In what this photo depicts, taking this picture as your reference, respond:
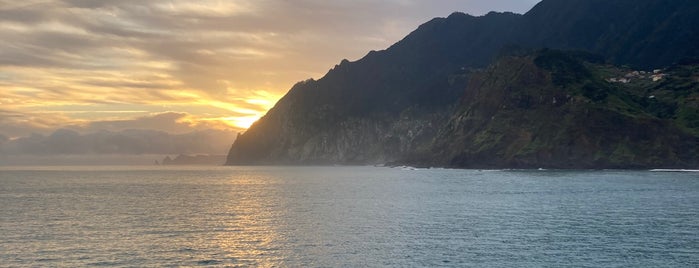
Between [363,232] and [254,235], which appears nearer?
[254,235]

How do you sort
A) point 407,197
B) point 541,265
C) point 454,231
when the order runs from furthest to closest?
point 407,197, point 454,231, point 541,265

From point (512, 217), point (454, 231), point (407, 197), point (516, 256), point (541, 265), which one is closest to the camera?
point (541, 265)

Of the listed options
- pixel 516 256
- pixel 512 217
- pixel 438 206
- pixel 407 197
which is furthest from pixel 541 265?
pixel 407 197

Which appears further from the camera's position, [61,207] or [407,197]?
[407,197]

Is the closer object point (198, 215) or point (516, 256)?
point (516, 256)

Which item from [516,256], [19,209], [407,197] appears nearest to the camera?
[516,256]

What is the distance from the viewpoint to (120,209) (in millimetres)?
146875

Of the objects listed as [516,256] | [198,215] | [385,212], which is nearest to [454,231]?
[516,256]

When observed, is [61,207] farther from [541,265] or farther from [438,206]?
[541,265]

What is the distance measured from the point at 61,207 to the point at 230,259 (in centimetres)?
9311

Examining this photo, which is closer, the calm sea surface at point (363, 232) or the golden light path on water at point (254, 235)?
the calm sea surface at point (363, 232)

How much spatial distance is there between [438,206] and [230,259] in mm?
79635

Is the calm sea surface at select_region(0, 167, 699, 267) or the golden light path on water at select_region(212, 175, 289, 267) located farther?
the golden light path on water at select_region(212, 175, 289, 267)

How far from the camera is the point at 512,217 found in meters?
123
